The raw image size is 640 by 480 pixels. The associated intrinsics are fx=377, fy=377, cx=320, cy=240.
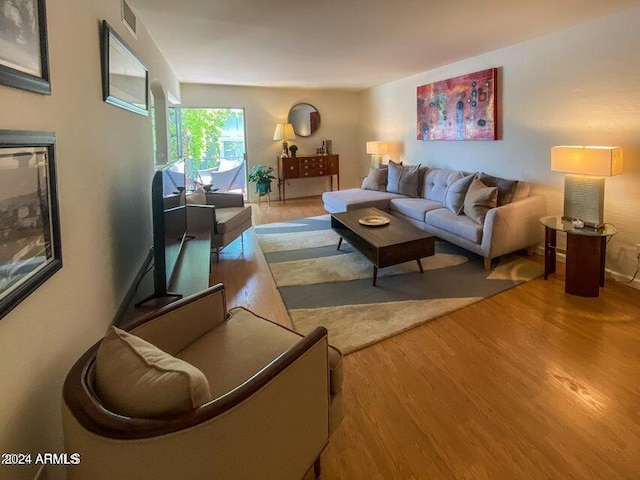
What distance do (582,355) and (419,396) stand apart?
43.0 inches

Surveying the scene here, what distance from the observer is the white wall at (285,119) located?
6.94 metres

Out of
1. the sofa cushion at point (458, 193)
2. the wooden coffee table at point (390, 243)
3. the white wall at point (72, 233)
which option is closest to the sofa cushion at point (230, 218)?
the white wall at point (72, 233)

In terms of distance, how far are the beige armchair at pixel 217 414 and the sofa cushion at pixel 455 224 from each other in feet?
8.63

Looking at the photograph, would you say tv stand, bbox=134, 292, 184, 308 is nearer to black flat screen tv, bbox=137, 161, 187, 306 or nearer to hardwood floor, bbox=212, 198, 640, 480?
black flat screen tv, bbox=137, 161, 187, 306

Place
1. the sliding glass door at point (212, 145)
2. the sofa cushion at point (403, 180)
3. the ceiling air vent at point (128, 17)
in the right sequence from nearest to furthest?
the ceiling air vent at point (128, 17)
the sofa cushion at point (403, 180)
the sliding glass door at point (212, 145)

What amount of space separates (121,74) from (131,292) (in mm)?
1476

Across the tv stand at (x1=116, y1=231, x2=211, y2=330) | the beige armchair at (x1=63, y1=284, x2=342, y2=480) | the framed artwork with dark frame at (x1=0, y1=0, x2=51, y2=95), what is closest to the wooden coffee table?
the tv stand at (x1=116, y1=231, x2=211, y2=330)

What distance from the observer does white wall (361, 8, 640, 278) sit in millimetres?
3082

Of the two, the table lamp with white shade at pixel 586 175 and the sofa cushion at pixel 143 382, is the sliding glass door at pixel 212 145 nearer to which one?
the table lamp with white shade at pixel 586 175

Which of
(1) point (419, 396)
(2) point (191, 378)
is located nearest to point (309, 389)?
(2) point (191, 378)

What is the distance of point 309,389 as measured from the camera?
1.29 metres

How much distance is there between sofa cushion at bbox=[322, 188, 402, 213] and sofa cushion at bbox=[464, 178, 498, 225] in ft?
4.70

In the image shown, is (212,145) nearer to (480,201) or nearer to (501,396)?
(480,201)

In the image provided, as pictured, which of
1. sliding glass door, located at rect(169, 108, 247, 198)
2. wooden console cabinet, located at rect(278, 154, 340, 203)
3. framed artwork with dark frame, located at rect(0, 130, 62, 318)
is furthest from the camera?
wooden console cabinet, located at rect(278, 154, 340, 203)
